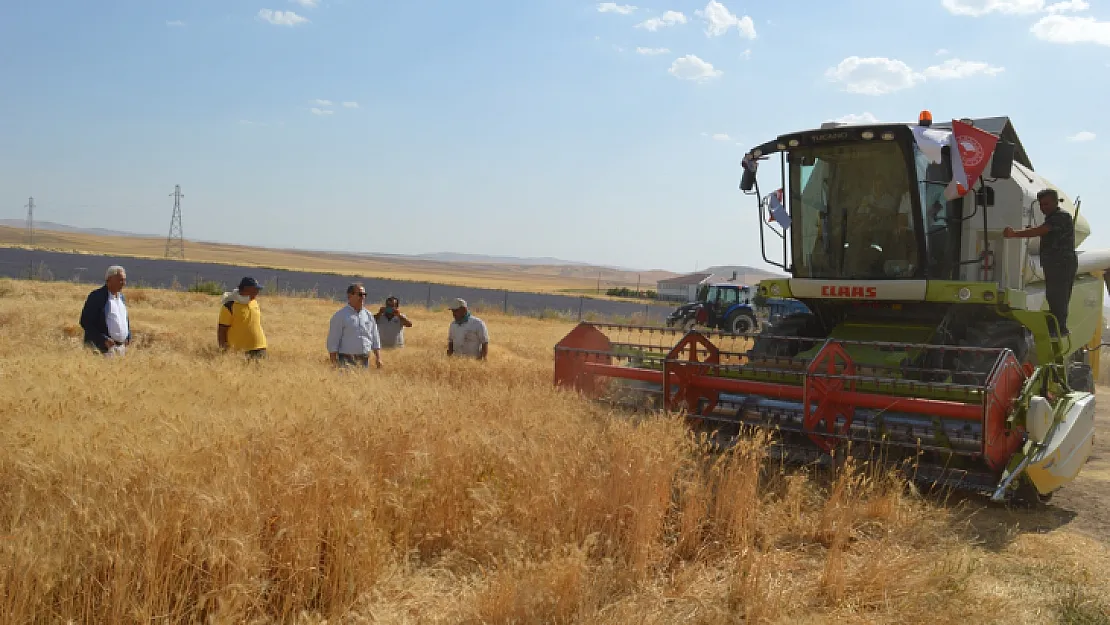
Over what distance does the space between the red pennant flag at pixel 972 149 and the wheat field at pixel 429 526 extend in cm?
297

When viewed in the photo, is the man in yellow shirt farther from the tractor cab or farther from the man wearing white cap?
the tractor cab

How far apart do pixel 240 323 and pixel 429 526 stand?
5.01 m

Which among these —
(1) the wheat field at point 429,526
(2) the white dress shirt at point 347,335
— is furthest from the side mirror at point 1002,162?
(2) the white dress shirt at point 347,335

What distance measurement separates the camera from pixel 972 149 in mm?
7109

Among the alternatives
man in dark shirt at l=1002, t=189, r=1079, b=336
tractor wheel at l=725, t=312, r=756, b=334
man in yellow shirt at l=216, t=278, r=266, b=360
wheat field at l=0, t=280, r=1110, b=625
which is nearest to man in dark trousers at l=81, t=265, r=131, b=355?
man in yellow shirt at l=216, t=278, r=266, b=360

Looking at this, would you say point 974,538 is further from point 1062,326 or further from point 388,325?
point 388,325

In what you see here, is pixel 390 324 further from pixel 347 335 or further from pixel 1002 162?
pixel 1002 162

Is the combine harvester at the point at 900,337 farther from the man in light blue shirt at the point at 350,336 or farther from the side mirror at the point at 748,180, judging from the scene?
the man in light blue shirt at the point at 350,336

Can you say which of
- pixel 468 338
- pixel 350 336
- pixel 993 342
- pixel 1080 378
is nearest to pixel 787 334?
pixel 993 342

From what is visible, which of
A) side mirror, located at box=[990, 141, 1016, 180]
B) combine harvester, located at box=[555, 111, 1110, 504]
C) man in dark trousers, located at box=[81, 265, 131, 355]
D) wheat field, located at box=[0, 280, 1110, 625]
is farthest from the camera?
man in dark trousers, located at box=[81, 265, 131, 355]

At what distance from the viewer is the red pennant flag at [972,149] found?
→ 704 cm

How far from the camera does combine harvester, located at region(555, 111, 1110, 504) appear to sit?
577 centimetres

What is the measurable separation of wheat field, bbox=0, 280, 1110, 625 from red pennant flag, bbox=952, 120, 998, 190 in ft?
9.74

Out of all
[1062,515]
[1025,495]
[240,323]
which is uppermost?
[240,323]
